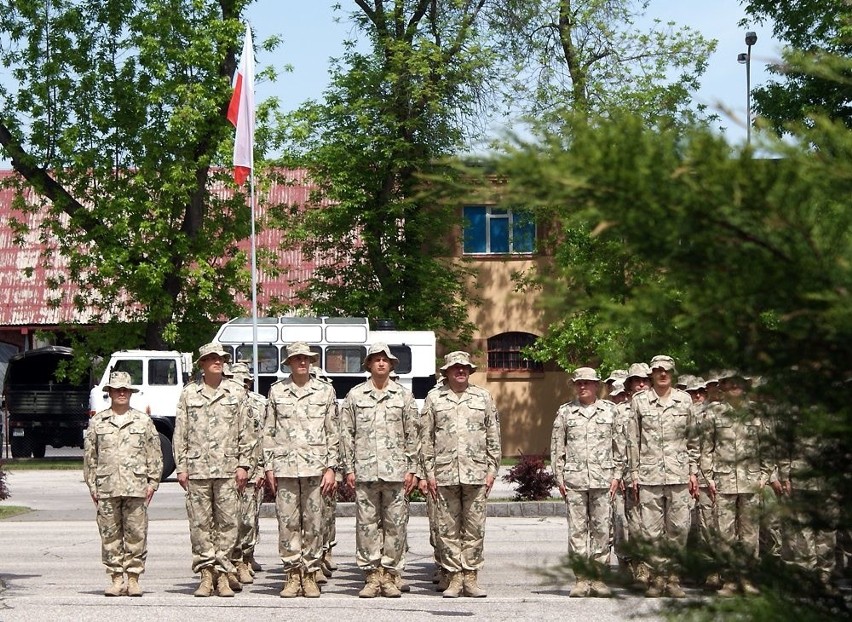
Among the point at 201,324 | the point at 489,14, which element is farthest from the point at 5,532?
the point at 489,14

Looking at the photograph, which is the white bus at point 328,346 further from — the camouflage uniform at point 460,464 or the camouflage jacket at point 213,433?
the camouflage uniform at point 460,464

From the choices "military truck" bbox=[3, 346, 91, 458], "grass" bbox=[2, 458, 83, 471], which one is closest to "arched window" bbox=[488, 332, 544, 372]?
"military truck" bbox=[3, 346, 91, 458]

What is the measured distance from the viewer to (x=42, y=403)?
34750 mm

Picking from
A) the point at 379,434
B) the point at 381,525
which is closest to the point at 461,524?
the point at 381,525

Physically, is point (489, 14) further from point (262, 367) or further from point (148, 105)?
point (262, 367)

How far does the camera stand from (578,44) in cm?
3753

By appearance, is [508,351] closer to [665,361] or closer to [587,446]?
[587,446]

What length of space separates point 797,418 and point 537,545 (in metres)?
12.9

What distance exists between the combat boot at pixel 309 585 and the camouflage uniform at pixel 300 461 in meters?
0.04

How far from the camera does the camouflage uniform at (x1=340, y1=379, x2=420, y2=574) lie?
11477 mm

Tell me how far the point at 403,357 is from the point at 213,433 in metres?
18.2

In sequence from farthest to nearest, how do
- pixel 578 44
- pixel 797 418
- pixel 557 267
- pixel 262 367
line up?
pixel 578 44
pixel 262 367
pixel 557 267
pixel 797 418

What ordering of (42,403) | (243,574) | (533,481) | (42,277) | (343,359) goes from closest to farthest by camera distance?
(243,574), (533,481), (343,359), (42,403), (42,277)

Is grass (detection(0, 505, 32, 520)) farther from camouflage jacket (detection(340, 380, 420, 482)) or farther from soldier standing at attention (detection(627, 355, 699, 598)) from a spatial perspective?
soldier standing at attention (detection(627, 355, 699, 598))
